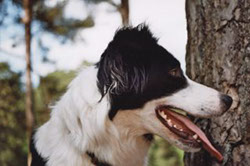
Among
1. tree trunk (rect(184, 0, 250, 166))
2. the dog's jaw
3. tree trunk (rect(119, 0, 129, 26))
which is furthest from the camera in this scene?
tree trunk (rect(119, 0, 129, 26))

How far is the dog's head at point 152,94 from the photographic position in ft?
9.78

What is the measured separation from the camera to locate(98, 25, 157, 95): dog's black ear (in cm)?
301

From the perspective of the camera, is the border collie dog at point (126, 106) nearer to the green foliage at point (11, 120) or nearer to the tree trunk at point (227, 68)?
the tree trunk at point (227, 68)

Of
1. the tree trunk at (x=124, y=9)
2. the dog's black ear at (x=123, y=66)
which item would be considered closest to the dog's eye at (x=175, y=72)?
the dog's black ear at (x=123, y=66)

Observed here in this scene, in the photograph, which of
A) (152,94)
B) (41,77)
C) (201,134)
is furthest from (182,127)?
(41,77)

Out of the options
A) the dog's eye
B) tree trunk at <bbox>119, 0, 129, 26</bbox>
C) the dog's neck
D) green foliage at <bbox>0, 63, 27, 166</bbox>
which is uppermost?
the dog's eye

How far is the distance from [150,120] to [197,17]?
0.96 meters

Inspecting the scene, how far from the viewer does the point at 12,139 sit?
1706 cm

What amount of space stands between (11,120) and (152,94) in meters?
13.8

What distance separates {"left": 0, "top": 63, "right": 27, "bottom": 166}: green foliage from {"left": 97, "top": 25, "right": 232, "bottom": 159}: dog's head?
454 inches

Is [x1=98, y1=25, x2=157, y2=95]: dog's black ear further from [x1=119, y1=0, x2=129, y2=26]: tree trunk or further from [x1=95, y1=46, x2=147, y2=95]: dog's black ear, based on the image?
[x1=119, y1=0, x2=129, y2=26]: tree trunk

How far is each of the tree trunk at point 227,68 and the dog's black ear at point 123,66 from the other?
0.55 m

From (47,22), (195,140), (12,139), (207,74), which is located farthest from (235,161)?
(12,139)

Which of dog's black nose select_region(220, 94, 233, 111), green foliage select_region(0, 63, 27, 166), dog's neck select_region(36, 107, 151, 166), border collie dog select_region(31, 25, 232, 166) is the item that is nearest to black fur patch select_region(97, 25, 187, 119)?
border collie dog select_region(31, 25, 232, 166)
